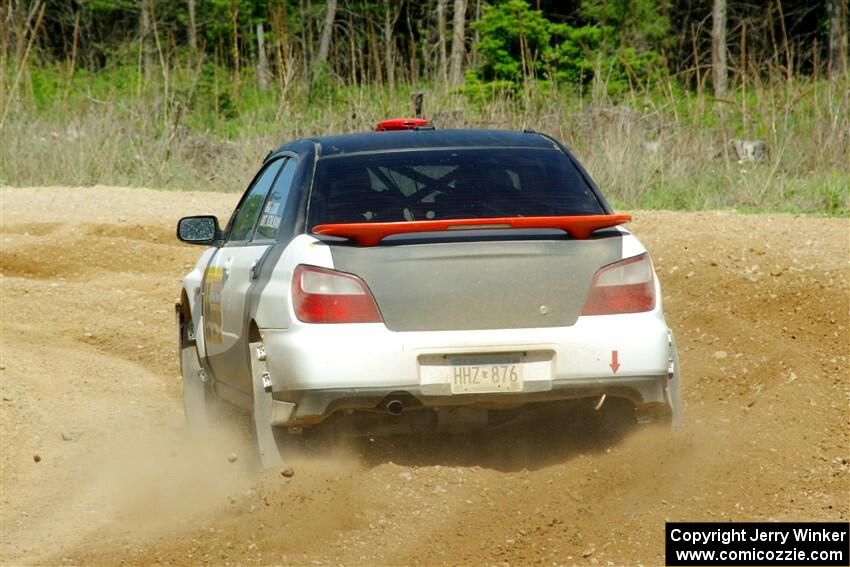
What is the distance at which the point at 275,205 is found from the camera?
622 centimetres

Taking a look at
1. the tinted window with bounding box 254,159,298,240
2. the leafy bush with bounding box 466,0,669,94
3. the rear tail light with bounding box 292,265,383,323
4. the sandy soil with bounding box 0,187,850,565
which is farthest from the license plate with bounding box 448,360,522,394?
the leafy bush with bounding box 466,0,669,94

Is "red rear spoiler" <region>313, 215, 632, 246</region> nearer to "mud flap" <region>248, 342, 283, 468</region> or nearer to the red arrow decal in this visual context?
the red arrow decal

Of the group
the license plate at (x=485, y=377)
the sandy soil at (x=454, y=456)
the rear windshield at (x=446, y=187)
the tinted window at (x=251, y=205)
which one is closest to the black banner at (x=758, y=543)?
the sandy soil at (x=454, y=456)

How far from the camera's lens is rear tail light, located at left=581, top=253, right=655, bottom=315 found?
5.37 m

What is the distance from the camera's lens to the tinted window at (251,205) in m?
6.72

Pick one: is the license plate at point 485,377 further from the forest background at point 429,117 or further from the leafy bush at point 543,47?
the leafy bush at point 543,47

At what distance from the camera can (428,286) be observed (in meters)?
5.24

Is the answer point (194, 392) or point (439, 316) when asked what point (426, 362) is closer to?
point (439, 316)

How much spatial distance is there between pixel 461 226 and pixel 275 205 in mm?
1300

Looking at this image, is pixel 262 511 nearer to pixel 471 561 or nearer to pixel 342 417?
pixel 342 417

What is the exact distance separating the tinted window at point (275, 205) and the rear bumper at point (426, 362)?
→ 77cm

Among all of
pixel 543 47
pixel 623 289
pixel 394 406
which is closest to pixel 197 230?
pixel 394 406

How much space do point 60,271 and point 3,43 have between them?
7.56 metres

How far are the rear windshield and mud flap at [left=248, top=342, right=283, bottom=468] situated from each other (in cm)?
68
